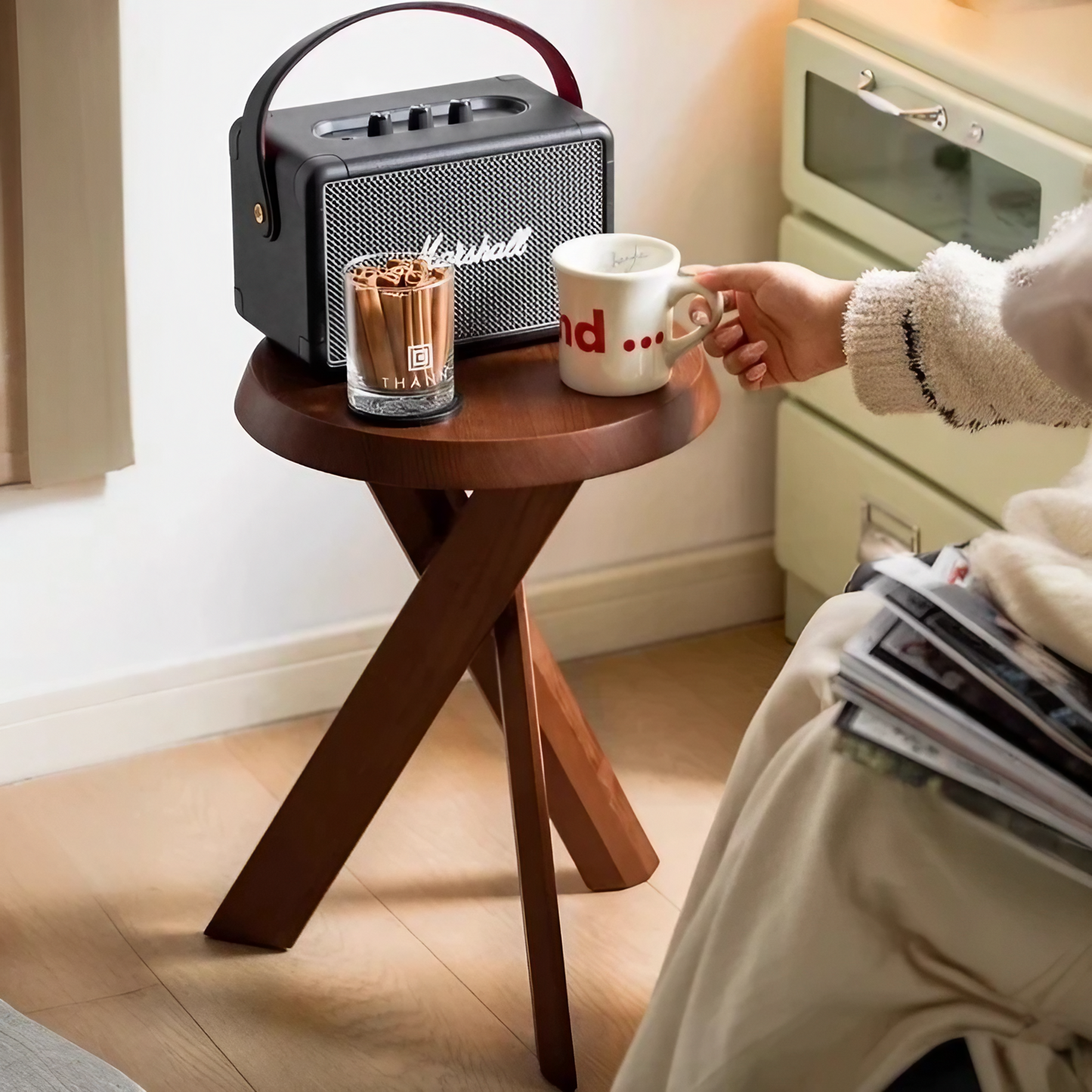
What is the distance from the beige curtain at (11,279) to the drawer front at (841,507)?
2.98 feet

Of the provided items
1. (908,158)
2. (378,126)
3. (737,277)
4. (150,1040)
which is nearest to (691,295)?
(737,277)

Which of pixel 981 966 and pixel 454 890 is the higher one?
pixel 981 966

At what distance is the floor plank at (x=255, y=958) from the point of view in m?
1.46

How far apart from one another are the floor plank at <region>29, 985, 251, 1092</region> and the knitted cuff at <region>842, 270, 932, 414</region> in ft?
2.69

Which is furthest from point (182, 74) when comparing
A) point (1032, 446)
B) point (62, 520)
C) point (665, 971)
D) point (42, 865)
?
point (665, 971)

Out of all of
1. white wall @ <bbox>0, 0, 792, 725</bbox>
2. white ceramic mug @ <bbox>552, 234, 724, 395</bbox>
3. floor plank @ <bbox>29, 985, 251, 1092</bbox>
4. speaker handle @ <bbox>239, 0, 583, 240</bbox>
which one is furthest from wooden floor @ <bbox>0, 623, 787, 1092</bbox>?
speaker handle @ <bbox>239, 0, 583, 240</bbox>

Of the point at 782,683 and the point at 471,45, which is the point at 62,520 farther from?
the point at 782,683

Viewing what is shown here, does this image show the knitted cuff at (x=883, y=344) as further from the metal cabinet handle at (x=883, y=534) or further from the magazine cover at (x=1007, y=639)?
the metal cabinet handle at (x=883, y=534)

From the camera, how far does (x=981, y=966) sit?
0.89 meters

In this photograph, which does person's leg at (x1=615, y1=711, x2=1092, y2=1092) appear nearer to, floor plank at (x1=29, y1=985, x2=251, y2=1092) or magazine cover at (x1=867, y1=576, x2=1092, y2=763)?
magazine cover at (x1=867, y1=576, x2=1092, y2=763)

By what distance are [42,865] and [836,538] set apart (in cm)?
99

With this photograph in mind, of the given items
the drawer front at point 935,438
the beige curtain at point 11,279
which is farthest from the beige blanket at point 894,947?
the beige curtain at point 11,279

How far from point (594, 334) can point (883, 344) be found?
9.6 inches

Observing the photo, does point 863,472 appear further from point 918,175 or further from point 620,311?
point 620,311
